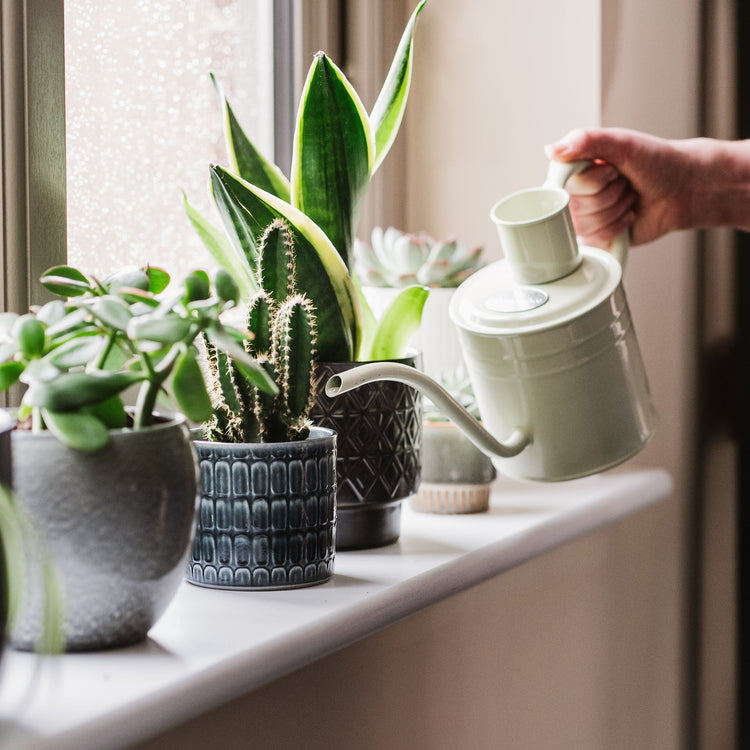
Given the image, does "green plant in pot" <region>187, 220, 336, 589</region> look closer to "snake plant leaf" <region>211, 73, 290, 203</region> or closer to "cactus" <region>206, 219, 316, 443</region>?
"cactus" <region>206, 219, 316, 443</region>

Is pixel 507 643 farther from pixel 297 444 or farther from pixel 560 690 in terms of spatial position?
pixel 297 444

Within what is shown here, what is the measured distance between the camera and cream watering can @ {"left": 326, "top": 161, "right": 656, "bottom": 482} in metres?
0.64

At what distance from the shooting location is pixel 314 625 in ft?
1.68

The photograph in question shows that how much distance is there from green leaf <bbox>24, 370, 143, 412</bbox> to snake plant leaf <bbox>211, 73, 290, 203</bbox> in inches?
11.7

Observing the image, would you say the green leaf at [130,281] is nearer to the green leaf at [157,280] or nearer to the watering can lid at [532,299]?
the green leaf at [157,280]

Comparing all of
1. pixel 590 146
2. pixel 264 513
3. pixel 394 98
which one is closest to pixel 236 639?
pixel 264 513

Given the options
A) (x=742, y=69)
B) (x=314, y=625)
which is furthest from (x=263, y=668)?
(x=742, y=69)

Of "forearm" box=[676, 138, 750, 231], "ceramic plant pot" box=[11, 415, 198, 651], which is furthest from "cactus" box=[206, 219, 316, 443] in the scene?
"forearm" box=[676, 138, 750, 231]

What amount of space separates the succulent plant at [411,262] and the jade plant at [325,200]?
0.20 m

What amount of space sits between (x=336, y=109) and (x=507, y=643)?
498mm

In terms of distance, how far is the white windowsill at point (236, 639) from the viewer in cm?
40

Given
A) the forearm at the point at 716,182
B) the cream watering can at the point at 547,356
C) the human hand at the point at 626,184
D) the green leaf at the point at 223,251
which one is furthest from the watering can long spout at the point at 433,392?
the forearm at the point at 716,182

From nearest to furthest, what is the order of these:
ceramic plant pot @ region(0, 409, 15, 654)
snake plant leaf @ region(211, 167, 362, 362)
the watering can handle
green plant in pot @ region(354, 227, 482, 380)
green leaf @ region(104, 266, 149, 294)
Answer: ceramic plant pot @ region(0, 409, 15, 654) → green leaf @ region(104, 266, 149, 294) → snake plant leaf @ region(211, 167, 362, 362) → the watering can handle → green plant in pot @ region(354, 227, 482, 380)

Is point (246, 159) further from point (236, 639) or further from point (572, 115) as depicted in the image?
point (572, 115)
